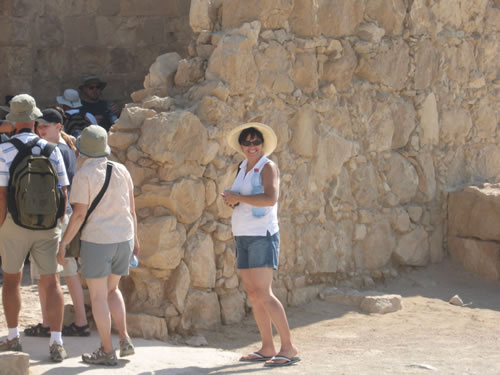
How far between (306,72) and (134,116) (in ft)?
6.02

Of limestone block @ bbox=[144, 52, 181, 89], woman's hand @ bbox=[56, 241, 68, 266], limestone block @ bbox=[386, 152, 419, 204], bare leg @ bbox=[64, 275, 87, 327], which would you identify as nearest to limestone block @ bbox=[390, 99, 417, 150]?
limestone block @ bbox=[386, 152, 419, 204]

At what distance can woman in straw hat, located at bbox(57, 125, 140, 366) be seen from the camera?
16.0ft

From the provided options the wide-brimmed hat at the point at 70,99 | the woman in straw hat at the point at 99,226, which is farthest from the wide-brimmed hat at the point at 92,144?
the wide-brimmed hat at the point at 70,99

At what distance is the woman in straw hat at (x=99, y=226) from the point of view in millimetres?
4891

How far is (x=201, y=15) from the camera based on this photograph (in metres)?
7.06

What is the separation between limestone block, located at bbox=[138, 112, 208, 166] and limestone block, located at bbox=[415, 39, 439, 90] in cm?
292

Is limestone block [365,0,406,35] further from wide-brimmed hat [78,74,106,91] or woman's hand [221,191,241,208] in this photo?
woman's hand [221,191,241,208]

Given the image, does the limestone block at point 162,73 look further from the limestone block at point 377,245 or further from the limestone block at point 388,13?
the limestone block at point 377,245

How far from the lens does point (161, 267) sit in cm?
637

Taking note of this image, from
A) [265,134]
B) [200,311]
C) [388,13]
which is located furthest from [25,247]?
[388,13]

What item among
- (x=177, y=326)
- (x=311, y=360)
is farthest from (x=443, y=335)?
(x=177, y=326)

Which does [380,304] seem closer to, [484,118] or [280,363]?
[280,363]

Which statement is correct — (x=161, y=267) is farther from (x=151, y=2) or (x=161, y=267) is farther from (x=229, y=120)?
(x=151, y=2)

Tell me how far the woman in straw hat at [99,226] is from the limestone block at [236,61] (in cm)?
209
